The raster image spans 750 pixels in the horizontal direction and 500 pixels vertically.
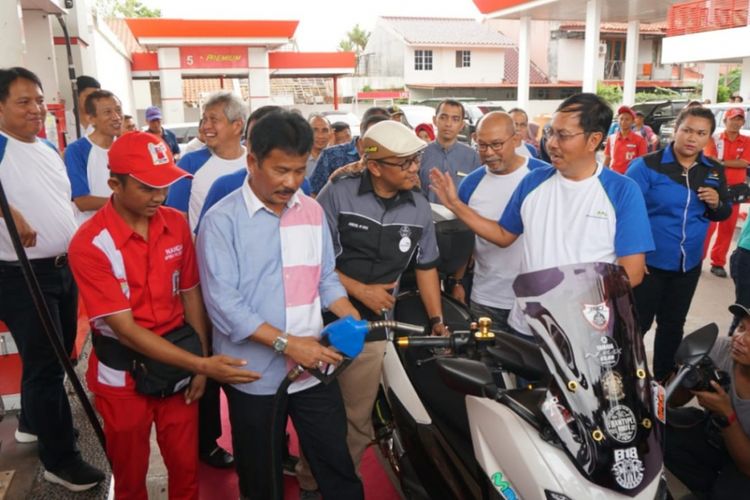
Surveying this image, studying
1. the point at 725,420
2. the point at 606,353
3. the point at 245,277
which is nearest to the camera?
the point at 606,353

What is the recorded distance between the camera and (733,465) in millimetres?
2654

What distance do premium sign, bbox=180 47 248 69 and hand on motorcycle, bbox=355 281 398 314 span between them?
20.0m

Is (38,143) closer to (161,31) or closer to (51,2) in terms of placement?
(51,2)

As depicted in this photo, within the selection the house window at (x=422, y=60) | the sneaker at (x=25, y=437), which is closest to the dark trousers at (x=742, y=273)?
the sneaker at (x=25, y=437)

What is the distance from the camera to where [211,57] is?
68.7ft

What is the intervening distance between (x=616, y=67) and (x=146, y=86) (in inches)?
998

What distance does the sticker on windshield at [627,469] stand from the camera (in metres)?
1.59

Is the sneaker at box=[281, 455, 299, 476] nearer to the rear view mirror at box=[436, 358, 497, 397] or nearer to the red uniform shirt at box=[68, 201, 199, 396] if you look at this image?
the red uniform shirt at box=[68, 201, 199, 396]

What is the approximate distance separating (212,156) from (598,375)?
97.7 inches

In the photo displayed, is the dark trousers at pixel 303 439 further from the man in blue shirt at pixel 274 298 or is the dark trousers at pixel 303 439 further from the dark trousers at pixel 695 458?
the dark trousers at pixel 695 458

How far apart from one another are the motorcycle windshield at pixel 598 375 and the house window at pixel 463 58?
34872 millimetres

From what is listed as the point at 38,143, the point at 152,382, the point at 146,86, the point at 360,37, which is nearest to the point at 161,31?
the point at 146,86

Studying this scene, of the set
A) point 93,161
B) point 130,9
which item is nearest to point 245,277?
point 93,161

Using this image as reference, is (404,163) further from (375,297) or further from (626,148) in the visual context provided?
(626,148)
